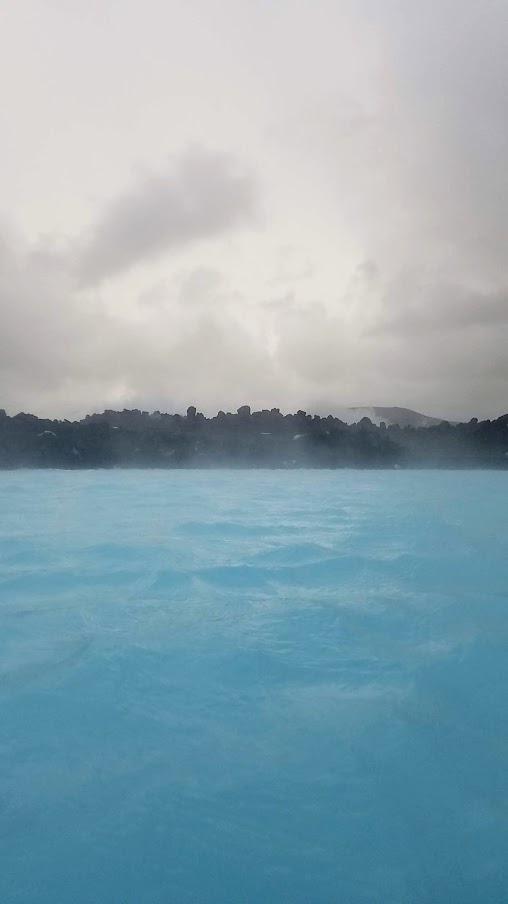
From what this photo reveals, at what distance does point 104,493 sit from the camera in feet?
74.9

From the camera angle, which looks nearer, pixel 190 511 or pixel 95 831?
pixel 95 831

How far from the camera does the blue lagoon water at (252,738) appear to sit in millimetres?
2334

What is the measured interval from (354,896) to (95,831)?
1258mm

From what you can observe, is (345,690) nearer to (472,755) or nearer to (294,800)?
(472,755)

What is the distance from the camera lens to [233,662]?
4551 mm

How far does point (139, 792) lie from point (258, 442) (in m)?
46.4

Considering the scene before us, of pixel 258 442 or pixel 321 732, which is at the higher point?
pixel 258 442

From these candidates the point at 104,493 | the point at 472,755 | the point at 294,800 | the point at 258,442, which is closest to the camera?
the point at 294,800

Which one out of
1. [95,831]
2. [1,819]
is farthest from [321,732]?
[1,819]

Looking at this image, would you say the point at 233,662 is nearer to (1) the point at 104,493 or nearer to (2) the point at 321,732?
(2) the point at 321,732

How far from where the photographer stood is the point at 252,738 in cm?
331

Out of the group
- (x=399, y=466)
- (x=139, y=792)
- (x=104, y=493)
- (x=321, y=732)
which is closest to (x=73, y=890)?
(x=139, y=792)

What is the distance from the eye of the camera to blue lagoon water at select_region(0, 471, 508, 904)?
233cm

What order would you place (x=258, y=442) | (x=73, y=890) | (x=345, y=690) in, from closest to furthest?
(x=73, y=890)
(x=345, y=690)
(x=258, y=442)
